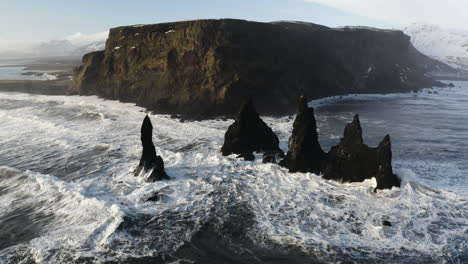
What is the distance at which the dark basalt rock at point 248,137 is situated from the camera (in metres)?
28.9

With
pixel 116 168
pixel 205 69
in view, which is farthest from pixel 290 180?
pixel 205 69

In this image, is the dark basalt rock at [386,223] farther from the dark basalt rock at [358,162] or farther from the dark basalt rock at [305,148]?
the dark basalt rock at [305,148]

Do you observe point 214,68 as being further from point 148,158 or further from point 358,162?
point 358,162

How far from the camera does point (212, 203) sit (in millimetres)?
20141

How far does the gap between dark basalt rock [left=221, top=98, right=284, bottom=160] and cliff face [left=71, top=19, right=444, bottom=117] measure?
59.4 ft

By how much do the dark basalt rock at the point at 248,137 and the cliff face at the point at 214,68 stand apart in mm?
18111

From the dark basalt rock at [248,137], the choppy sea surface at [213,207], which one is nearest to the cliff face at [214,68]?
the choppy sea surface at [213,207]

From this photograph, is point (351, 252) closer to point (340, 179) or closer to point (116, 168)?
point (340, 179)

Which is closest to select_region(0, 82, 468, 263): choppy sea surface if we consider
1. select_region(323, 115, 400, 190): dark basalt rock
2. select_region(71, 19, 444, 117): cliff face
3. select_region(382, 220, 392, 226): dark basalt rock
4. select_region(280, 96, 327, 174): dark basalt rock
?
select_region(382, 220, 392, 226): dark basalt rock

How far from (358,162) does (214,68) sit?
32255mm

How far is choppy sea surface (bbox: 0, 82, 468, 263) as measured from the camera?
15367 millimetres

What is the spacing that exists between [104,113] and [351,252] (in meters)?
42.6

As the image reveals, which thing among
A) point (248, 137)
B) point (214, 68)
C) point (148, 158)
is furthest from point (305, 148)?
point (214, 68)

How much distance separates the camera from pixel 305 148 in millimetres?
24688
